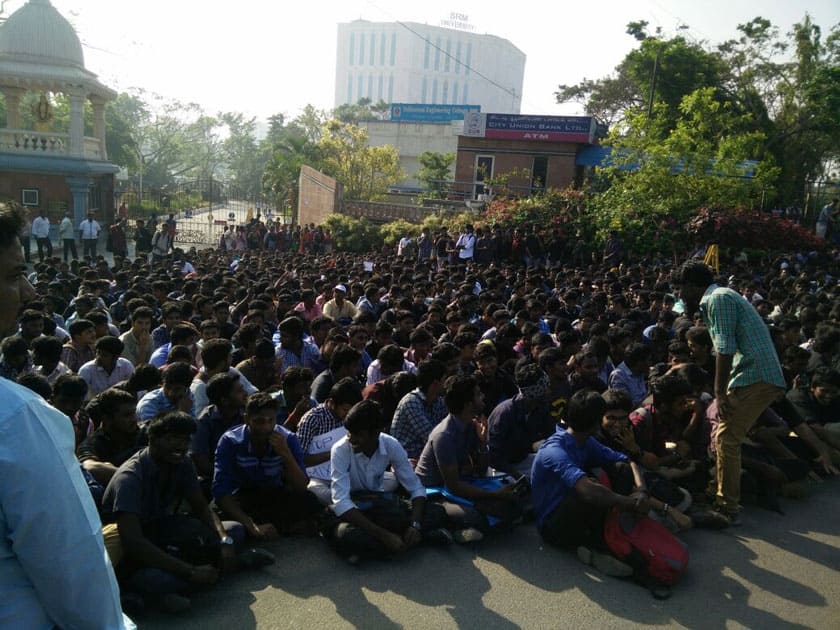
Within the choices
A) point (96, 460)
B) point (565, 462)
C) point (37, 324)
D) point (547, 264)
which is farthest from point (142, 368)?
point (547, 264)

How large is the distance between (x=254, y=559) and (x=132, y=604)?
720mm

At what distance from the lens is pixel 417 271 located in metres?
13.3

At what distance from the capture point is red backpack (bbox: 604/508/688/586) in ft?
13.3

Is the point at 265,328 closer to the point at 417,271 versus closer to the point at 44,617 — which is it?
the point at 417,271

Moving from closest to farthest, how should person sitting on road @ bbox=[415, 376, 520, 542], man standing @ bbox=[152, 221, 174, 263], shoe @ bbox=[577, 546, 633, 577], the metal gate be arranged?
shoe @ bbox=[577, 546, 633, 577] < person sitting on road @ bbox=[415, 376, 520, 542] < man standing @ bbox=[152, 221, 174, 263] < the metal gate

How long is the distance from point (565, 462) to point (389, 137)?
44.1m

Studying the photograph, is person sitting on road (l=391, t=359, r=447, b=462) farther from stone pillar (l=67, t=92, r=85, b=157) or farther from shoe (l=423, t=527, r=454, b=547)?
stone pillar (l=67, t=92, r=85, b=157)

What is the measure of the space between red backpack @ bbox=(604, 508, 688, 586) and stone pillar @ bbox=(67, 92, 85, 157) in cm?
2297

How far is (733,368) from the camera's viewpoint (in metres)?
4.87

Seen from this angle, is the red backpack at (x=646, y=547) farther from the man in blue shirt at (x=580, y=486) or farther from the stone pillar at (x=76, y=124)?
the stone pillar at (x=76, y=124)

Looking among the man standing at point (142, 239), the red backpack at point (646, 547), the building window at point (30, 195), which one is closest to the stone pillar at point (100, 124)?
the building window at point (30, 195)

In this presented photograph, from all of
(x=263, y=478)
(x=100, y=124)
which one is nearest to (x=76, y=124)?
(x=100, y=124)

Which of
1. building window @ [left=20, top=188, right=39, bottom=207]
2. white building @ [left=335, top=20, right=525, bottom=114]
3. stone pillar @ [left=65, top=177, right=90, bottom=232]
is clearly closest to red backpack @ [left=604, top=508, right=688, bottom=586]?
stone pillar @ [left=65, top=177, right=90, bottom=232]

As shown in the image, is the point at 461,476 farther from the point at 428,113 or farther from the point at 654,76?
the point at 428,113
